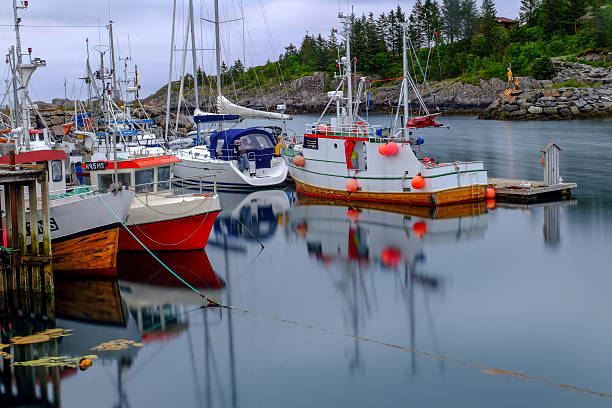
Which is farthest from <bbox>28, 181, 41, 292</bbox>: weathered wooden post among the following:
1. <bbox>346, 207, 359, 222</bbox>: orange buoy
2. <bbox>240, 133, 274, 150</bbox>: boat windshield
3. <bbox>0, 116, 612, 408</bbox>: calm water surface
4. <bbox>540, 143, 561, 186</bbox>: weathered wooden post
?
<bbox>240, 133, 274, 150</bbox>: boat windshield

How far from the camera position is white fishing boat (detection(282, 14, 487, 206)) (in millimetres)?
27531

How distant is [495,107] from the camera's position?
258 ft

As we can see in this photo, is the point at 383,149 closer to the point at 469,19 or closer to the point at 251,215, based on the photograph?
the point at 251,215

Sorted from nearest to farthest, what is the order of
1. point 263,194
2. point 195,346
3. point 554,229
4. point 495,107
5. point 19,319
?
point 195,346 → point 19,319 → point 554,229 → point 263,194 → point 495,107

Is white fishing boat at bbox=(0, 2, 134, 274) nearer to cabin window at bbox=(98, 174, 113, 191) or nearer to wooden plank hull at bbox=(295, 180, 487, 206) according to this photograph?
cabin window at bbox=(98, 174, 113, 191)

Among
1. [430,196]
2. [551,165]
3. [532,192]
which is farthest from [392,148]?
[551,165]

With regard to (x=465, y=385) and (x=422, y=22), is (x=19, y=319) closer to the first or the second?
(x=465, y=385)

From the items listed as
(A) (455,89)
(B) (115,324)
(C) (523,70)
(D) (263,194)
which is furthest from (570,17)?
(B) (115,324)

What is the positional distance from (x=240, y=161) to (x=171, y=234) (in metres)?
15.0

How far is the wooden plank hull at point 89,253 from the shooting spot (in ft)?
60.8

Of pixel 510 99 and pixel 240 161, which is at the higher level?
pixel 510 99

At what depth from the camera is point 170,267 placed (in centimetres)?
2012

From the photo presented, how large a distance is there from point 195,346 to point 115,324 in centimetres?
259

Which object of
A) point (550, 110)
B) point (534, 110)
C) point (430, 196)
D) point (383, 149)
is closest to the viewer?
point (383, 149)
